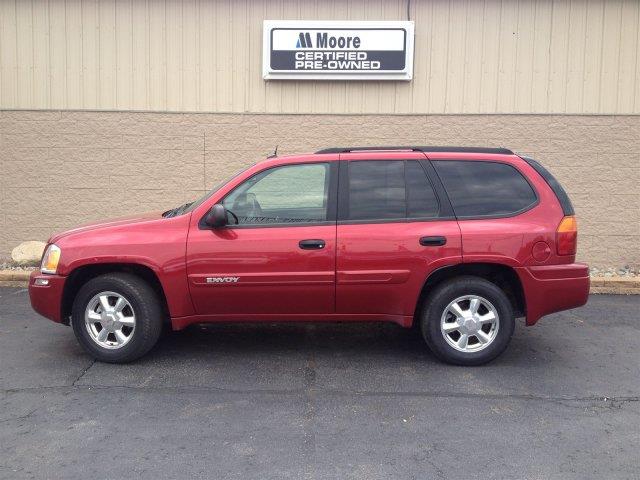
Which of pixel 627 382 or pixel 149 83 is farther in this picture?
pixel 149 83

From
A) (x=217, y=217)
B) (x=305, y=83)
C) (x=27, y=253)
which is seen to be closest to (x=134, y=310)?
(x=217, y=217)

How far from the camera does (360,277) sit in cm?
523

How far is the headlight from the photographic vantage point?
5355mm

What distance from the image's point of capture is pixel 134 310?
17.4 feet

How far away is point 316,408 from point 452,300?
1.54m

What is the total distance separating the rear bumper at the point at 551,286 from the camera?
523 cm

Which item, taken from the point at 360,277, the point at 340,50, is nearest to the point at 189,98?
the point at 340,50

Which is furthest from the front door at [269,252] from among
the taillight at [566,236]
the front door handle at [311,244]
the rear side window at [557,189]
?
the taillight at [566,236]

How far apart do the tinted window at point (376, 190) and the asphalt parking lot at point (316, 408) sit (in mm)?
1312

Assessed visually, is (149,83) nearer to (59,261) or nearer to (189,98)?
(189,98)

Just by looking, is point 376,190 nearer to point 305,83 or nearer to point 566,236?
point 566,236

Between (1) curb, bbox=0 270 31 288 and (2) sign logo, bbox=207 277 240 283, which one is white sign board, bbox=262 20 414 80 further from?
(2) sign logo, bbox=207 277 240 283

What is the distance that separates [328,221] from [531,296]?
1.79 m

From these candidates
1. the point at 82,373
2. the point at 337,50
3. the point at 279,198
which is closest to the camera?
the point at 82,373
